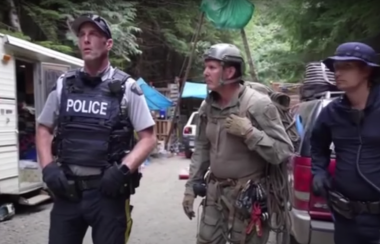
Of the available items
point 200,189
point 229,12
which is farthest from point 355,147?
point 229,12

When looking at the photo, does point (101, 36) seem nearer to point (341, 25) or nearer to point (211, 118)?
point (211, 118)

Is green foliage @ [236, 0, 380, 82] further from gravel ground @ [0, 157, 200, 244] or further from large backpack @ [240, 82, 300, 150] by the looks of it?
large backpack @ [240, 82, 300, 150]

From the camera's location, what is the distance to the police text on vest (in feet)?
10.5

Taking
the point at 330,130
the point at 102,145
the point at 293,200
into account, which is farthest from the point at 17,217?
the point at 330,130

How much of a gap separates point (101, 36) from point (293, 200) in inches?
93.3

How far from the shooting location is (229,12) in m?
11.3

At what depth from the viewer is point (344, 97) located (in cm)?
317

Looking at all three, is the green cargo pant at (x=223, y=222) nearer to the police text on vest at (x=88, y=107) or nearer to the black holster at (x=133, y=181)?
the black holster at (x=133, y=181)

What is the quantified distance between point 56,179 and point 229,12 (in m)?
8.70

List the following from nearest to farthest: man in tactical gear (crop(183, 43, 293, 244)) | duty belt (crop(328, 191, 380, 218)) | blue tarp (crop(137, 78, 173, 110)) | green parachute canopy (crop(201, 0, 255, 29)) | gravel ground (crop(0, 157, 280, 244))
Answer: duty belt (crop(328, 191, 380, 218))
man in tactical gear (crop(183, 43, 293, 244))
gravel ground (crop(0, 157, 280, 244))
green parachute canopy (crop(201, 0, 255, 29))
blue tarp (crop(137, 78, 173, 110))

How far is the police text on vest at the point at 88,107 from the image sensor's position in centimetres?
321

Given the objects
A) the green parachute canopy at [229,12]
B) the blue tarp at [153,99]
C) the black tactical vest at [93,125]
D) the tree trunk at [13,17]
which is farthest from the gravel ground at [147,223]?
the blue tarp at [153,99]

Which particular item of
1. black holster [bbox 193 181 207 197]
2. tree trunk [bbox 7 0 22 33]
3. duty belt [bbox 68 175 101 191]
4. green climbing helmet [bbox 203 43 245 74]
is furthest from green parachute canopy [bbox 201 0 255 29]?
duty belt [bbox 68 175 101 191]

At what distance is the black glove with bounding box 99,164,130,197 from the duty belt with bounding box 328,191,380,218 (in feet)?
4.07
